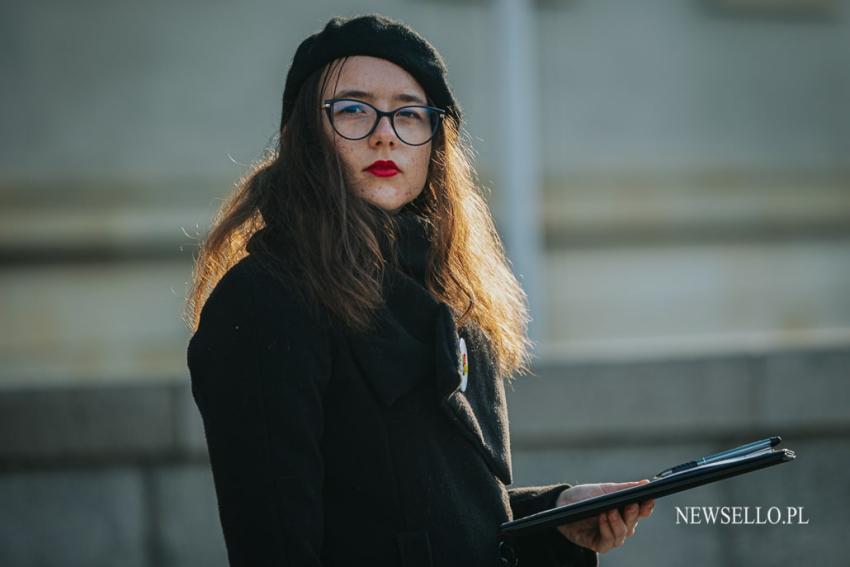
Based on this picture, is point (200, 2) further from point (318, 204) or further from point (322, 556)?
point (322, 556)

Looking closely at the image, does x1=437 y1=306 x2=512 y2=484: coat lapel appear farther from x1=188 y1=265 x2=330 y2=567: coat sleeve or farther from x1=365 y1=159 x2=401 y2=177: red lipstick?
x1=365 y1=159 x2=401 y2=177: red lipstick

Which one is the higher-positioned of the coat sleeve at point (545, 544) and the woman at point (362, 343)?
the woman at point (362, 343)

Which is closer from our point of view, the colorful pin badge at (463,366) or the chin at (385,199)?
the colorful pin badge at (463,366)

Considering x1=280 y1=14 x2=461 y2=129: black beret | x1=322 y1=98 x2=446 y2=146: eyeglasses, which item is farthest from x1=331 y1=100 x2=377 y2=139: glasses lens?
x1=280 y1=14 x2=461 y2=129: black beret

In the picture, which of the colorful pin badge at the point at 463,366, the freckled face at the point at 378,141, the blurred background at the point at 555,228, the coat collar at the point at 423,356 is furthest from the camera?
the blurred background at the point at 555,228

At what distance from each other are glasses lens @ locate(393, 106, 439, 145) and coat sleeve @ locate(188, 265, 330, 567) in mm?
496

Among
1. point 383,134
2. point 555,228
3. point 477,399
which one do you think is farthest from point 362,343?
point 555,228

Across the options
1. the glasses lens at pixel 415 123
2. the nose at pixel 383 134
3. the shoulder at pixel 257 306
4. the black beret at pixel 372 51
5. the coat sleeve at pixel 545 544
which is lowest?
the coat sleeve at pixel 545 544

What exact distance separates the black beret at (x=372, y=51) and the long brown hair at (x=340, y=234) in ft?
0.10

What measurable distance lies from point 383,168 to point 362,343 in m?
0.41

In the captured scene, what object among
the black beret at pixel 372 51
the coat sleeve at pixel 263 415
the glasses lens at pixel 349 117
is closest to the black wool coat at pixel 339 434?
the coat sleeve at pixel 263 415

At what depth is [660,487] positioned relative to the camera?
6.96 ft

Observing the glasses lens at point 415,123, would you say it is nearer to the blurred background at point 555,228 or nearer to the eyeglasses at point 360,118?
the eyeglasses at point 360,118

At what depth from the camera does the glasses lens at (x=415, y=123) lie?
2.46m
